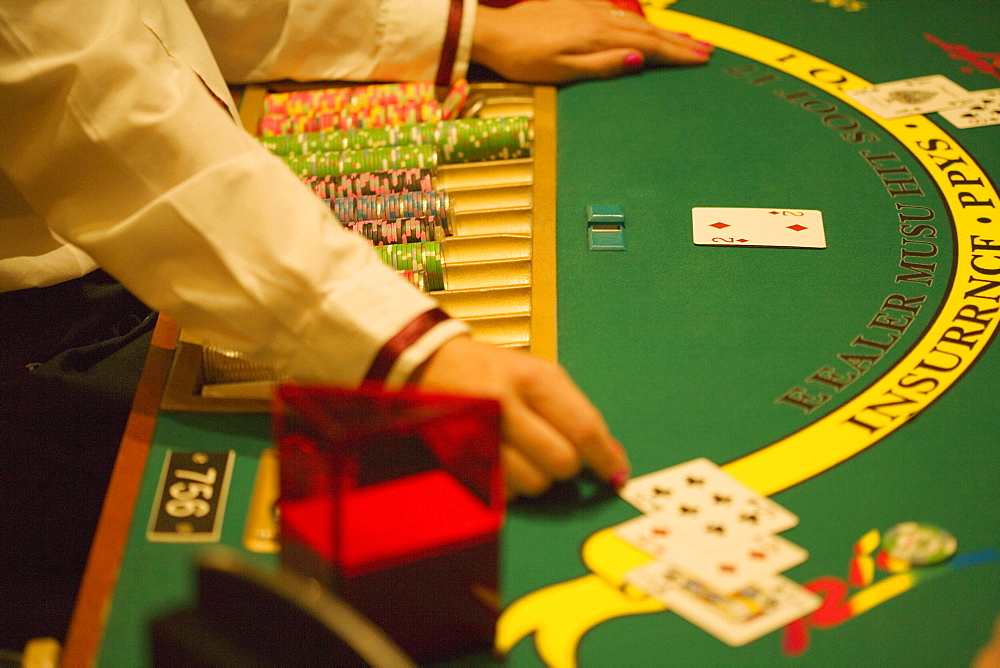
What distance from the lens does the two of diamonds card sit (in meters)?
1.04

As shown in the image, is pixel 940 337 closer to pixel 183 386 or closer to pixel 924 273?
pixel 924 273

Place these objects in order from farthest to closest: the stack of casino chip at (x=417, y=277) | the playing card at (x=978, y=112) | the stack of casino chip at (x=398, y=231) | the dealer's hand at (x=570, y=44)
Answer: the dealer's hand at (x=570, y=44) → the playing card at (x=978, y=112) → the stack of casino chip at (x=398, y=231) → the stack of casino chip at (x=417, y=277)

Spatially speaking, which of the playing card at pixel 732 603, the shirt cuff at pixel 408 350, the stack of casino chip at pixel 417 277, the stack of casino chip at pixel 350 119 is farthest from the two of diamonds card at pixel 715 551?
the stack of casino chip at pixel 350 119

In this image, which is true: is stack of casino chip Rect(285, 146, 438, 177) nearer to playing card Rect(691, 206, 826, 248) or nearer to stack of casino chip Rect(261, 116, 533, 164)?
stack of casino chip Rect(261, 116, 533, 164)

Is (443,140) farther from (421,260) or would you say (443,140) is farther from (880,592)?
(880,592)

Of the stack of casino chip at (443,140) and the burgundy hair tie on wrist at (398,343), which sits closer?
the burgundy hair tie on wrist at (398,343)

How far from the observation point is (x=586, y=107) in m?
2.12

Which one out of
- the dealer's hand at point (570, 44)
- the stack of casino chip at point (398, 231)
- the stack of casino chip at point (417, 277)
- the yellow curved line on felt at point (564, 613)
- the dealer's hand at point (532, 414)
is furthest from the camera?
the dealer's hand at point (570, 44)

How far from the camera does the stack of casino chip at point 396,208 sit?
1.77 metres

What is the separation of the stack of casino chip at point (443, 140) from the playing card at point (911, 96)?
2.54 feet

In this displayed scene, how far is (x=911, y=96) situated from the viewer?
2.15m

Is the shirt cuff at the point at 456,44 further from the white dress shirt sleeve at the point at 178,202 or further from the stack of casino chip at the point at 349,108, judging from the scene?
the white dress shirt sleeve at the point at 178,202

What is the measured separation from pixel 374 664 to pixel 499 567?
250mm

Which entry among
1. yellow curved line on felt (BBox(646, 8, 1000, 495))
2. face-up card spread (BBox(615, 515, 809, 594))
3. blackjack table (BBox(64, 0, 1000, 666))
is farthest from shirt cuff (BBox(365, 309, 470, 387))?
yellow curved line on felt (BBox(646, 8, 1000, 495))
